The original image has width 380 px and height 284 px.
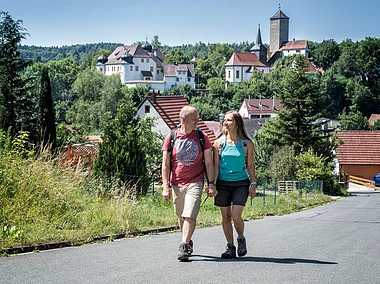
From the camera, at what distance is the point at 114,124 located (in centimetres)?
3550

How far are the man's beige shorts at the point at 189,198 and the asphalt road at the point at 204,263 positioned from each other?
589mm

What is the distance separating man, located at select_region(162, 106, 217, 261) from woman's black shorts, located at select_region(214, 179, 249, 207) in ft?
0.71

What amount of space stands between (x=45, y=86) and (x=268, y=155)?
18.2 m

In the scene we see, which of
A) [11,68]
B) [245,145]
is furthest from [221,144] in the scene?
[11,68]

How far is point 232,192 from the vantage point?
8.15 m

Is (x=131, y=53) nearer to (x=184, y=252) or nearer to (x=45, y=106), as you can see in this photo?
(x=45, y=106)

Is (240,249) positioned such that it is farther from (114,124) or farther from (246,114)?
(246,114)

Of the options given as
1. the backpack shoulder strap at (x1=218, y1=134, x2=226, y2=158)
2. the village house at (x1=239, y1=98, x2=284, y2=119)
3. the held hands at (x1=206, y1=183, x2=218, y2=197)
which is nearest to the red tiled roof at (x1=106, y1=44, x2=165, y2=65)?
the village house at (x1=239, y1=98, x2=284, y2=119)

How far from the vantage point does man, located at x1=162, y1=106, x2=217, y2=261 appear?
791 centimetres

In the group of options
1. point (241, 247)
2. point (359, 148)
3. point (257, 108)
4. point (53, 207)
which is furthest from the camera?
point (257, 108)

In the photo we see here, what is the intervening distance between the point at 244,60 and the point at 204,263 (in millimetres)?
181097

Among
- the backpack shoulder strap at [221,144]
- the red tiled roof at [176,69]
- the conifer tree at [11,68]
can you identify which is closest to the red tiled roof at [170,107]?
Answer: the conifer tree at [11,68]

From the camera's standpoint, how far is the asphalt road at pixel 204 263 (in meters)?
6.75

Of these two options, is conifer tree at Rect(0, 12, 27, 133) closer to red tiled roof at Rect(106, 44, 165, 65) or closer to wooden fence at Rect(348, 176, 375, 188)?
wooden fence at Rect(348, 176, 375, 188)
